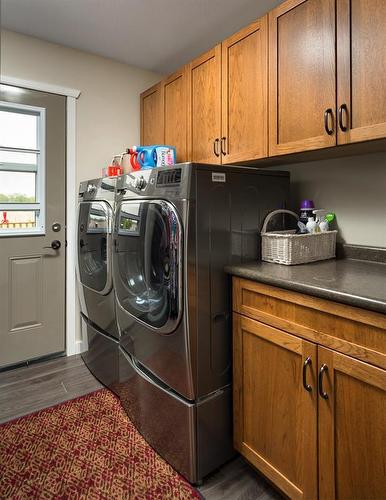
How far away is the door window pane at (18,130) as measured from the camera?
2.32 meters

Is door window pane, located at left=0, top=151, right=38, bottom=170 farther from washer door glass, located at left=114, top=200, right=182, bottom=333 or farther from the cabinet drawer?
the cabinet drawer

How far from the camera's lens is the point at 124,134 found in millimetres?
2795

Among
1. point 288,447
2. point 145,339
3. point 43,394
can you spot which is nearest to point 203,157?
point 145,339

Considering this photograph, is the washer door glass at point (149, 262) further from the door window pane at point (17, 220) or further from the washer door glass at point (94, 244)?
the door window pane at point (17, 220)

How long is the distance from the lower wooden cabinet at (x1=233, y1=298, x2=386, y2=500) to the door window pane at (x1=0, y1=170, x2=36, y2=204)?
1.86 meters

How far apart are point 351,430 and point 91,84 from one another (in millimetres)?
2802

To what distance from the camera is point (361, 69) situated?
126 centimetres

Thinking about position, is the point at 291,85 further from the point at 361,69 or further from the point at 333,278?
the point at 333,278

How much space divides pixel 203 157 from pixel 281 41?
745 mm

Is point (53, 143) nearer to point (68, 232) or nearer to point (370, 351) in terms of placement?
point (68, 232)

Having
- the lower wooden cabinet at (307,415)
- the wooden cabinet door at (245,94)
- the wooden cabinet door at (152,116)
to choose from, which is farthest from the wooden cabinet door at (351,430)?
the wooden cabinet door at (152,116)

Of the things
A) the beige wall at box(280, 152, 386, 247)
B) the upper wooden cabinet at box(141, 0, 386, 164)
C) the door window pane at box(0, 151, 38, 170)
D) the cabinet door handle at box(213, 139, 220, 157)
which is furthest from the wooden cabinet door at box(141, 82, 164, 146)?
the beige wall at box(280, 152, 386, 247)

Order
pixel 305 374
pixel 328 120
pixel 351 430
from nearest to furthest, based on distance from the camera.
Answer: pixel 351 430 → pixel 305 374 → pixel 328 120

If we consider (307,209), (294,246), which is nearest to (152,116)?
(307,209)
